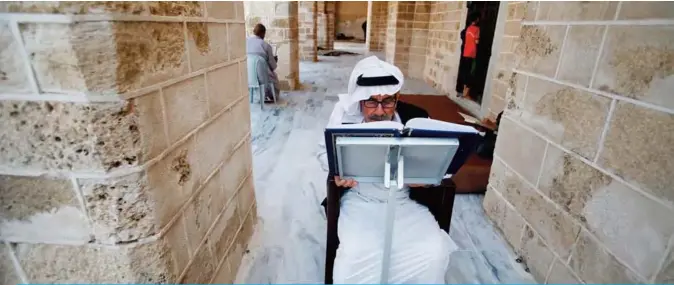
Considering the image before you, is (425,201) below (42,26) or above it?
below

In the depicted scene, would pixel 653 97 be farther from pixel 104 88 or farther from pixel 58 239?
pixel 58 239

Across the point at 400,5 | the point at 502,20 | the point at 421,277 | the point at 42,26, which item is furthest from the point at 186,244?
the point at 400,5

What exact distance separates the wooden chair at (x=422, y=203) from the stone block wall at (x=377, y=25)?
11.6m

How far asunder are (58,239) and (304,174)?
1.87 meters

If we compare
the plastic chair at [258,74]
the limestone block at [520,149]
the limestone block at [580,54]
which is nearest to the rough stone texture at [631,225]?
the limestone block at [520,149]

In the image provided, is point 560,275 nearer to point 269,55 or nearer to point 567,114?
point 567,114

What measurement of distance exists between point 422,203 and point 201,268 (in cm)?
94

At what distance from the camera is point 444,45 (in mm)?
5605

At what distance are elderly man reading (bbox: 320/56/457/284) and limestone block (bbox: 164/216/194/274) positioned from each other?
0.55 m

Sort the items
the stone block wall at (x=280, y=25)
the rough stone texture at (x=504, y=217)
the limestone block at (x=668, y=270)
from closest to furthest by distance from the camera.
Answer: the limestone block at (x=668, y=270)
the rough stone texture at (x=504, y=217)
the stone block wall at (x=280, y=25)

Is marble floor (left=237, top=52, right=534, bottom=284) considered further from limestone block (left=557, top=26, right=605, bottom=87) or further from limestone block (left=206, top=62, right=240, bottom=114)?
limestone block (left=557, top=26, right=605, bottom=87)

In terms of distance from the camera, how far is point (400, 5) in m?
6.85

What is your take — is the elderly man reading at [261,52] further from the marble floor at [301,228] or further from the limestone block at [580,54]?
the limestone block at [580,54]

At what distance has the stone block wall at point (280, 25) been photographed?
5.15 metres
